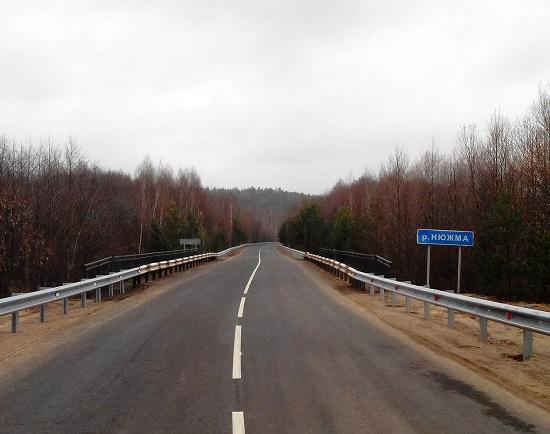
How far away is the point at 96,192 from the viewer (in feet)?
136

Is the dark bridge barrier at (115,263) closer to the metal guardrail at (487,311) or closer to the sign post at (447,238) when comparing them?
the metal guardrail at (487,311)

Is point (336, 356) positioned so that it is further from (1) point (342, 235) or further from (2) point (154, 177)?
(2) point (154, 177)

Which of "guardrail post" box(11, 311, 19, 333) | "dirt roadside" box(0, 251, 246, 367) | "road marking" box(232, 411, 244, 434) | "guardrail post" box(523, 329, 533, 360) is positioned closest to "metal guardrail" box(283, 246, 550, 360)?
"guardrail post" box(523, 329, 533, 360)

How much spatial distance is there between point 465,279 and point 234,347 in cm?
3404

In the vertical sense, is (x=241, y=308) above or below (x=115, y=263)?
below

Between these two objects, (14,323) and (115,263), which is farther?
(115,263)

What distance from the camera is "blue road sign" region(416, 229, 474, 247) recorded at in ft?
51.2

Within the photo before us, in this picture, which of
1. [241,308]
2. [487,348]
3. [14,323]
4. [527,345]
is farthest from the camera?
[241,308]

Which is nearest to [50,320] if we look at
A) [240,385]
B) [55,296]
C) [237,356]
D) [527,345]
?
[55,296]

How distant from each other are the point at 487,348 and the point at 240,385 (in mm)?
5200

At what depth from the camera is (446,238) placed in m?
15.7

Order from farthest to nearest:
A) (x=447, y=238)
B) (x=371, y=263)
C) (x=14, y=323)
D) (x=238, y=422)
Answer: (x=371, y=263) → (x=447, y=238) → (x=14, y=323) → (x=238, y=422)

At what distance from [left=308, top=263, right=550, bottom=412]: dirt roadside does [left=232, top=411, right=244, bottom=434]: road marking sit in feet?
11.3

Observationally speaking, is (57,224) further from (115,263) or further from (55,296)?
(55,296)
